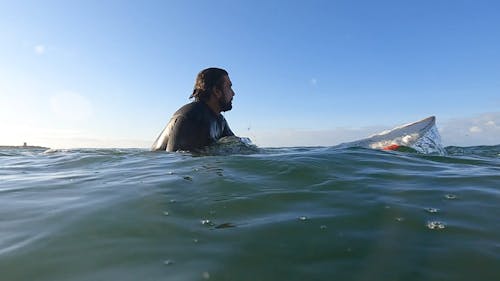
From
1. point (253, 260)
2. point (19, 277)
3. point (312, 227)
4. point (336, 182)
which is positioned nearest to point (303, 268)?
point (253, 260)

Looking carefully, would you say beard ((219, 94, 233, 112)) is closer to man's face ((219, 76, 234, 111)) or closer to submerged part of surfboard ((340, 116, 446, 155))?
man's face ((219, 76, 234, 111))

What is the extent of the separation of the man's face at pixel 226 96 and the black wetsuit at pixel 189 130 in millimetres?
619

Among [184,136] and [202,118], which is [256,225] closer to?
[184,136]

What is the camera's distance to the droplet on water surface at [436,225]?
2.97m

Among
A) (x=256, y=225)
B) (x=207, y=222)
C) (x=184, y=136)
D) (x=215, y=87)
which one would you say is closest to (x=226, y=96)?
(x=215, y=87)

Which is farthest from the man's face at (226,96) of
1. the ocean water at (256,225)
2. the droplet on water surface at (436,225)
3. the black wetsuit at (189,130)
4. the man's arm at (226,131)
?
the droplet on water surface at (436,225)

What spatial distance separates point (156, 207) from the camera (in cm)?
357

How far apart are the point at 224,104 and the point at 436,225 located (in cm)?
650

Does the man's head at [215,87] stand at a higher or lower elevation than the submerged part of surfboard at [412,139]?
higher

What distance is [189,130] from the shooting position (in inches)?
306

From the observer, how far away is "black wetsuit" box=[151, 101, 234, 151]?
773 centimetres

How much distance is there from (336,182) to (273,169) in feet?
3.25

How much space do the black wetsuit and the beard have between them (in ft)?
1.96

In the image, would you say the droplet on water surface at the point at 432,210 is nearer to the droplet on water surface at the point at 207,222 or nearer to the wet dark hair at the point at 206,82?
the droplet on water surface at the point at 207,222
